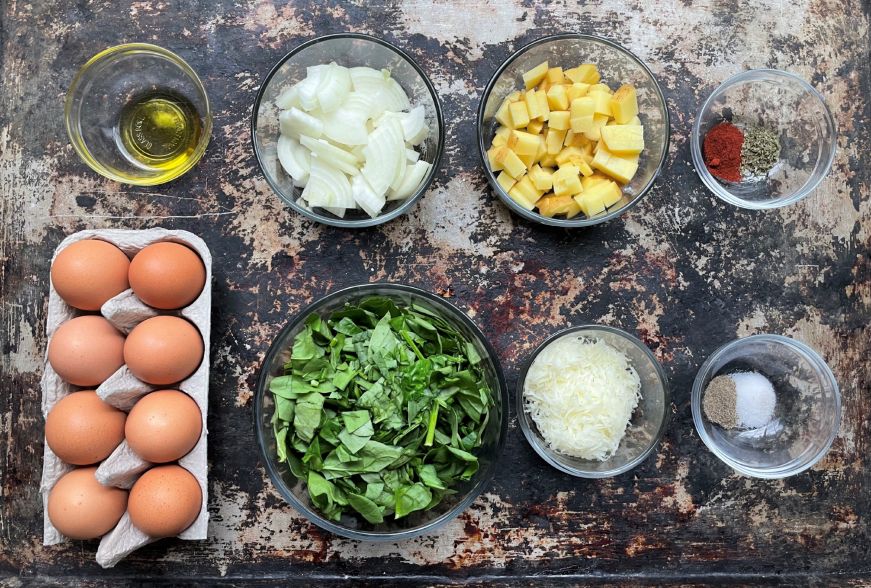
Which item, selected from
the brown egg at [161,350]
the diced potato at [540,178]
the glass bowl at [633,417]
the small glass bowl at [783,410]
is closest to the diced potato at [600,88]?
the diced potato at [540,178]

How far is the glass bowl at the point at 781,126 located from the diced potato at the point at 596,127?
29 cm

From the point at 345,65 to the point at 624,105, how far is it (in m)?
0.73

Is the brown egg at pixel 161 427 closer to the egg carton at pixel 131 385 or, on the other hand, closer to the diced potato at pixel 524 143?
the egg carton at pixel 131 385

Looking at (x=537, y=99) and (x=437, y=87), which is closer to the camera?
(x=537, y=99)

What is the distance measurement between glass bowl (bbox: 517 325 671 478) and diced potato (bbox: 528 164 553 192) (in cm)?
37

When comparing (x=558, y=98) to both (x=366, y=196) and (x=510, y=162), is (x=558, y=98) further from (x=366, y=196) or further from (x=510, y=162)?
(x=366, y=196)

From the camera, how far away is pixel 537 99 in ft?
5.80

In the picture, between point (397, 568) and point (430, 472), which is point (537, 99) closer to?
point (430, 472)

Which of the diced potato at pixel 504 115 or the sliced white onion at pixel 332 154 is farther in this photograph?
the diced potato at pixel 504 115

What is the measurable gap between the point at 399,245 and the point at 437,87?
0.45 metres

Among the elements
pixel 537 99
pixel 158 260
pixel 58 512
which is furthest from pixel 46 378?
pixel 537 99

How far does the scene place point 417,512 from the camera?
5.69 ft

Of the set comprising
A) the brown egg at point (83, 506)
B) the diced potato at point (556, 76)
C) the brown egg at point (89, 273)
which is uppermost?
the diced potato at point (556, 76)

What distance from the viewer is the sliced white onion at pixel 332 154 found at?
1692mm
